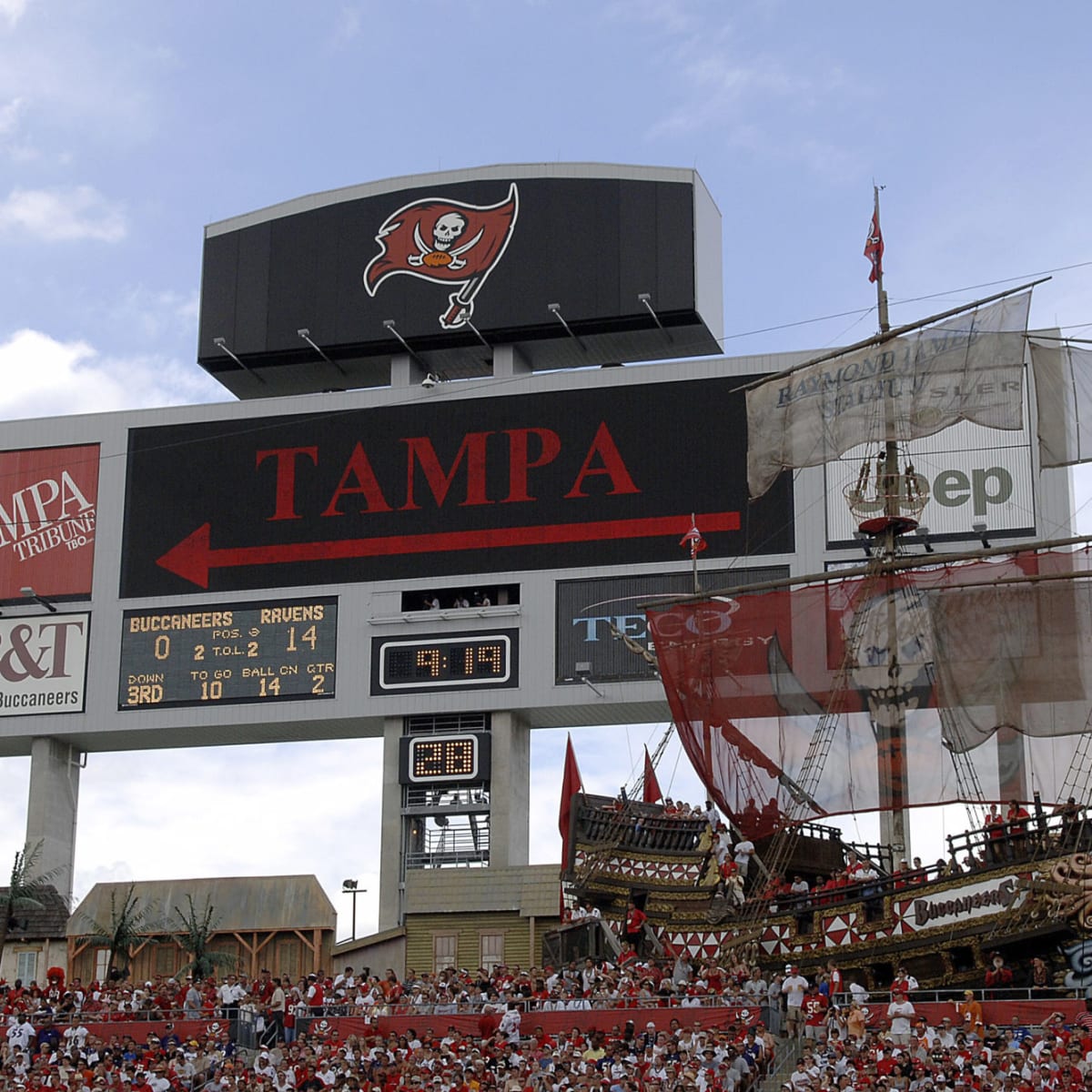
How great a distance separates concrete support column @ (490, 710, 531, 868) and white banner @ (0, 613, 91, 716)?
36.8ft

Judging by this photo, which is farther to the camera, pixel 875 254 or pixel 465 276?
pixel 465 276

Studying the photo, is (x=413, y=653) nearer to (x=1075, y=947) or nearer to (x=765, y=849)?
(x=765, y=849)

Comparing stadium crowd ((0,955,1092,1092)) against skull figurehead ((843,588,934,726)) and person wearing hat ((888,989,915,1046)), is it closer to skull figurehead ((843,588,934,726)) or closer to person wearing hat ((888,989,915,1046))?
person wearing hat ((888,989,915,1046))

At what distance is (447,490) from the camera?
169ft

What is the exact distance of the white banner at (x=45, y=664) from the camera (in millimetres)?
52312

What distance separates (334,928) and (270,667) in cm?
701

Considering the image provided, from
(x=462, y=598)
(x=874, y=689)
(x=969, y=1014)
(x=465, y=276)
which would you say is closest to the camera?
(x=969, y=1014)

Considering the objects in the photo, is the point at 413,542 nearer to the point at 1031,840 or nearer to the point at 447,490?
the point at 447,490

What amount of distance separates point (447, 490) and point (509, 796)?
8147 mm

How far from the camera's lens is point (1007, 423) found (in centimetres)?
4206

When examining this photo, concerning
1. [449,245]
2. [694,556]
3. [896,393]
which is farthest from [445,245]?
[896,393]

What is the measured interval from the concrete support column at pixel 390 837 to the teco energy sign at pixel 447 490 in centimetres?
419

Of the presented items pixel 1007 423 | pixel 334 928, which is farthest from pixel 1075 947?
pixel 334 928

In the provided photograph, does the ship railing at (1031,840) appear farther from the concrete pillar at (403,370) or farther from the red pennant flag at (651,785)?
the concrete pillar at (403,370)
